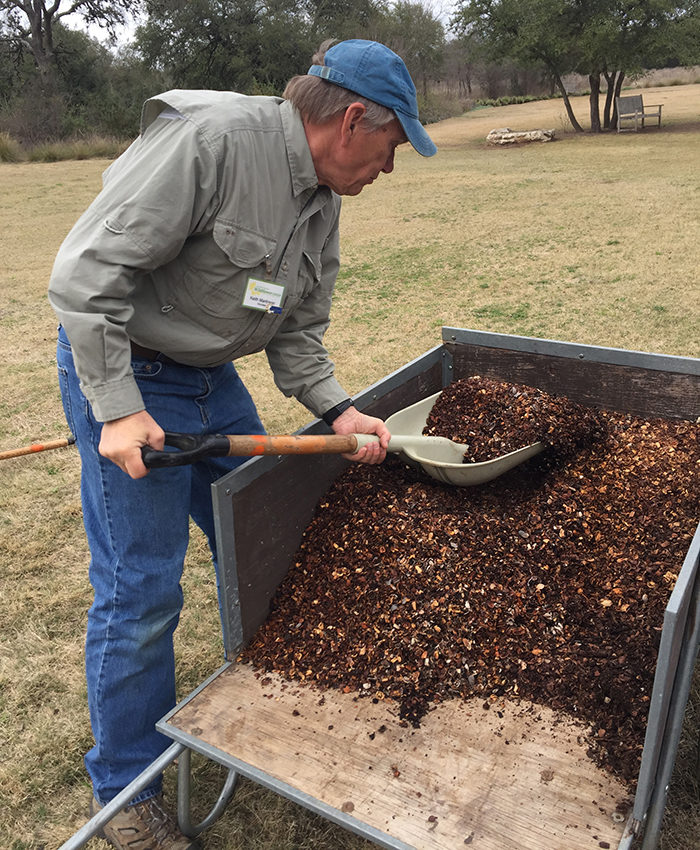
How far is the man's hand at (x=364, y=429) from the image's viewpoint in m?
1.88

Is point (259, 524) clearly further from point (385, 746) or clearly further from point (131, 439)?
point (385, 746)

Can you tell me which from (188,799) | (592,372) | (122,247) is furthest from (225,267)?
(592,372)

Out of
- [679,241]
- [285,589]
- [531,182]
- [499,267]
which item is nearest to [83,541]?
[285,589]

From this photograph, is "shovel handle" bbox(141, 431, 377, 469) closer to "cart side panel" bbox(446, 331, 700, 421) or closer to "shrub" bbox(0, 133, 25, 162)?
"cart side panel" bbox(446, 331, 700, 421)

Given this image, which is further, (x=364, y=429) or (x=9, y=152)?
(x=9, y=152)

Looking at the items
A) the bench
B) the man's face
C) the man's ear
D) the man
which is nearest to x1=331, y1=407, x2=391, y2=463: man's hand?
the man

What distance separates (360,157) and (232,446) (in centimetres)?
65

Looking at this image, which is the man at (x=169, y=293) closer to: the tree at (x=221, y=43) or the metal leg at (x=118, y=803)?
the metal leg at (x=118, y=803)

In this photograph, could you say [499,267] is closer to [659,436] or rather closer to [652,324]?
[652,324]

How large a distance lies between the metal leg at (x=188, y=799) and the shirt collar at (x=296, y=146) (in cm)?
123

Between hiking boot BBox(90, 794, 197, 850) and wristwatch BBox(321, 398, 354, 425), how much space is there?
3.24ft

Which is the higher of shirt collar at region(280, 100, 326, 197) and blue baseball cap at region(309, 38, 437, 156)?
blue baseball cap at region(309, 38, 437, 156)

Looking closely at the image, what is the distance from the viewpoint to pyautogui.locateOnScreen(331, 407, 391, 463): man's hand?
188 cm

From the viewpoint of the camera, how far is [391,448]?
6.56ft
